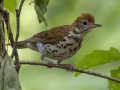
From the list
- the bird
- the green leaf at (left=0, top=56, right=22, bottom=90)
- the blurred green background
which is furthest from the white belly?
the green leaf at (left=0, top=56, right=22, bottom=90)

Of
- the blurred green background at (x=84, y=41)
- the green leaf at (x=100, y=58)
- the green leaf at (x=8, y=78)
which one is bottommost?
the blurred green background at (x=84, y=41)

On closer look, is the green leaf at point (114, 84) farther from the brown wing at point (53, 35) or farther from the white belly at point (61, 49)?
the brown wing at point (53, 35)

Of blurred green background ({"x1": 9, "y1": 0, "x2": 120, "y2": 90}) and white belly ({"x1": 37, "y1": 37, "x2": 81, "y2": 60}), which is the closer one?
white belly ({"x1": 37, "y1": 37, "x2": 81, "y2": 60})

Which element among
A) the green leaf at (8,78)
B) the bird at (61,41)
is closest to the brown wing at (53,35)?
the bird at (61,41)

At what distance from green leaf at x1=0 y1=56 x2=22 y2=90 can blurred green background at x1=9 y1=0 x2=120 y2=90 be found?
1753 millimetres

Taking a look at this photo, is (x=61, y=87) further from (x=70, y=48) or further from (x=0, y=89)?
(x=0, y=89)

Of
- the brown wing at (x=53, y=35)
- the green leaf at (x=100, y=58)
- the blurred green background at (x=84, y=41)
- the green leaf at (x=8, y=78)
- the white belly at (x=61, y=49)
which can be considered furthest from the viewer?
the blurred green background at (x=84, y=41)

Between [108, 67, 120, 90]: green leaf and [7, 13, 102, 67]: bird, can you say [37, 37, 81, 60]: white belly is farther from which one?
[108, 67, 120, 90]: green leaf

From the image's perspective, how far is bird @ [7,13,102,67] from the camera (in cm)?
261

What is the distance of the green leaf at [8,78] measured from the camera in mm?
1038

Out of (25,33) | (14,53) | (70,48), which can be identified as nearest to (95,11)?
(25,33)

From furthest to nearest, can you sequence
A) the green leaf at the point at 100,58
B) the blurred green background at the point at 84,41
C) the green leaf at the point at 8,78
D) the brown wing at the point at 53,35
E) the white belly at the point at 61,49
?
the blurred green background at the point at 84,41
the brown wing at the point at 53,35
the white belly at the point at 61,49
the green leaf at the point at 100,58
the green leaf at the point at 8,78

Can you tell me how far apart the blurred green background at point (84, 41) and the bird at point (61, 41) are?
0.31 meters

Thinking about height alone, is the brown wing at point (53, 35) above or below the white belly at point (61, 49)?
above
